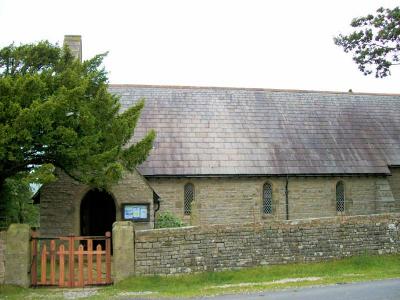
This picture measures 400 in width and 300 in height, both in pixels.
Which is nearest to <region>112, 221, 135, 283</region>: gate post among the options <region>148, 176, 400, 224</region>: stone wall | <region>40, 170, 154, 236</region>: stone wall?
<region>40, 170, 154, 236</region>: stone wall

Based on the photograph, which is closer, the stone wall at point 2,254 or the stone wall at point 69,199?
the stone wall at point 2,254

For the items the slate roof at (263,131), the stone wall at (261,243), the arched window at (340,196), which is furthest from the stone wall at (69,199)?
the arched window at (340,196)

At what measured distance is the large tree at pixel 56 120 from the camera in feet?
41.4

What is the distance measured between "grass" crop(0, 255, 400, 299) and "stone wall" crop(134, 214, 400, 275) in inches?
10.1

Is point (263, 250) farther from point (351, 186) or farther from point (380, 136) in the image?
point (380, 136)

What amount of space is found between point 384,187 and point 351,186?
1655mm

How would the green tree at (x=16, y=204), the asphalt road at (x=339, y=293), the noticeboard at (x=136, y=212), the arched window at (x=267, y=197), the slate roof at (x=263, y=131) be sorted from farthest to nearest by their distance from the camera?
1. the green tree at (x=16, y=204)
2. the arched window at (x=267, y=197)
3. the slate roof at (x=263, y=131)
4. the noticeboard at (x=136, y=212)
5. the asphalt road at (x=339, y=293)

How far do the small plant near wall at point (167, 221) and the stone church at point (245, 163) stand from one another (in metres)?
0.75

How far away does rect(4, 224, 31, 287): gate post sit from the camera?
43.8 feet

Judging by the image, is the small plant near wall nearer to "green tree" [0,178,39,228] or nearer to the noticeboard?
the noticeboard

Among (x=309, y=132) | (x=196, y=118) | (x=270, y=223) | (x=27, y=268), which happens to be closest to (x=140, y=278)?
(x=27, y=268)

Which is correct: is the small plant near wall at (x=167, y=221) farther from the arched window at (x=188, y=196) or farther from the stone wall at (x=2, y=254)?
the stone wall at (x=2, y=254)

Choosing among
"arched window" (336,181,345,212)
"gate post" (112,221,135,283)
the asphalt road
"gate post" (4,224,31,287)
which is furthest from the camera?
"arched window" (336,181,345,212)

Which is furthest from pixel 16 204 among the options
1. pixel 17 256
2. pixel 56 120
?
pixel 56 120
